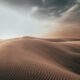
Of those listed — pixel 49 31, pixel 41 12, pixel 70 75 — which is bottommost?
pixel 70 75

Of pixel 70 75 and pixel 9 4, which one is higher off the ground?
pixel 9 4

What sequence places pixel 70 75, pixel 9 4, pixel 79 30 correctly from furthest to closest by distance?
pixel 9 4 < pixel 79 30 < pixel 70 75

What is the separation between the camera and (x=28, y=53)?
816cm

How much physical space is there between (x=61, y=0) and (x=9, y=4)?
543 centimetres

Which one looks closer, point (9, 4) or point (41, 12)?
point (41, 12)

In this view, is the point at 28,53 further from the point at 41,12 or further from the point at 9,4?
the point at 9,4

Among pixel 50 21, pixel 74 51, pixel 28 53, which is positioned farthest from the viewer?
pixel 50 21

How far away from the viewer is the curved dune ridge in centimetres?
671

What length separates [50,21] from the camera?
25.9m

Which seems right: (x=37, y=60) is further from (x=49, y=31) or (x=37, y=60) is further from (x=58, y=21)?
(x=58, y=21)

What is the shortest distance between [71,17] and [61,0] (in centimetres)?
282

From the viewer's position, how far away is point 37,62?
7336mm

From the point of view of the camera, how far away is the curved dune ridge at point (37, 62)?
6715mm

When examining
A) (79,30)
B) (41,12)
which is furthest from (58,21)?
(79,30)
